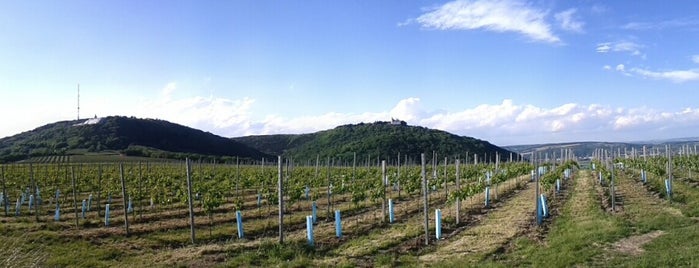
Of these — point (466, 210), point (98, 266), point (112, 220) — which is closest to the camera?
point (98, 266)

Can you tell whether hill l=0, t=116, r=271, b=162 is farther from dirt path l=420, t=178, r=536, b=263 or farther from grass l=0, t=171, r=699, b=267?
dirt path l=420, t=178, r=536, b=263

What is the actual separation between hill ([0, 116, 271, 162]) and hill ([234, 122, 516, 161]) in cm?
1414

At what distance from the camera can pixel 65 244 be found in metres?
14.7

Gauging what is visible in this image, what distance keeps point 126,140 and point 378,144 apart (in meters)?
51.3

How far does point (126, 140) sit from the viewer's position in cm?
10544

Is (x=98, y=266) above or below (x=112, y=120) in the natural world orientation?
below

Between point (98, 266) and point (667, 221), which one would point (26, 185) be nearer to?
point (98, 266)

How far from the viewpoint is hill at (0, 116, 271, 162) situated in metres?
99.4

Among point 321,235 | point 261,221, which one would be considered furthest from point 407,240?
point 261,221

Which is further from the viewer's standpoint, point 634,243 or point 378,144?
point 378,144

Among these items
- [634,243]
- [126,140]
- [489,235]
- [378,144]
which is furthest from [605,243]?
[126,140]

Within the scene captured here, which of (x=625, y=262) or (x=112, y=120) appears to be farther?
(x=112, y=120)

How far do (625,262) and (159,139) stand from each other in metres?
112

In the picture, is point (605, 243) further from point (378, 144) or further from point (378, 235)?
point (378, 144)
